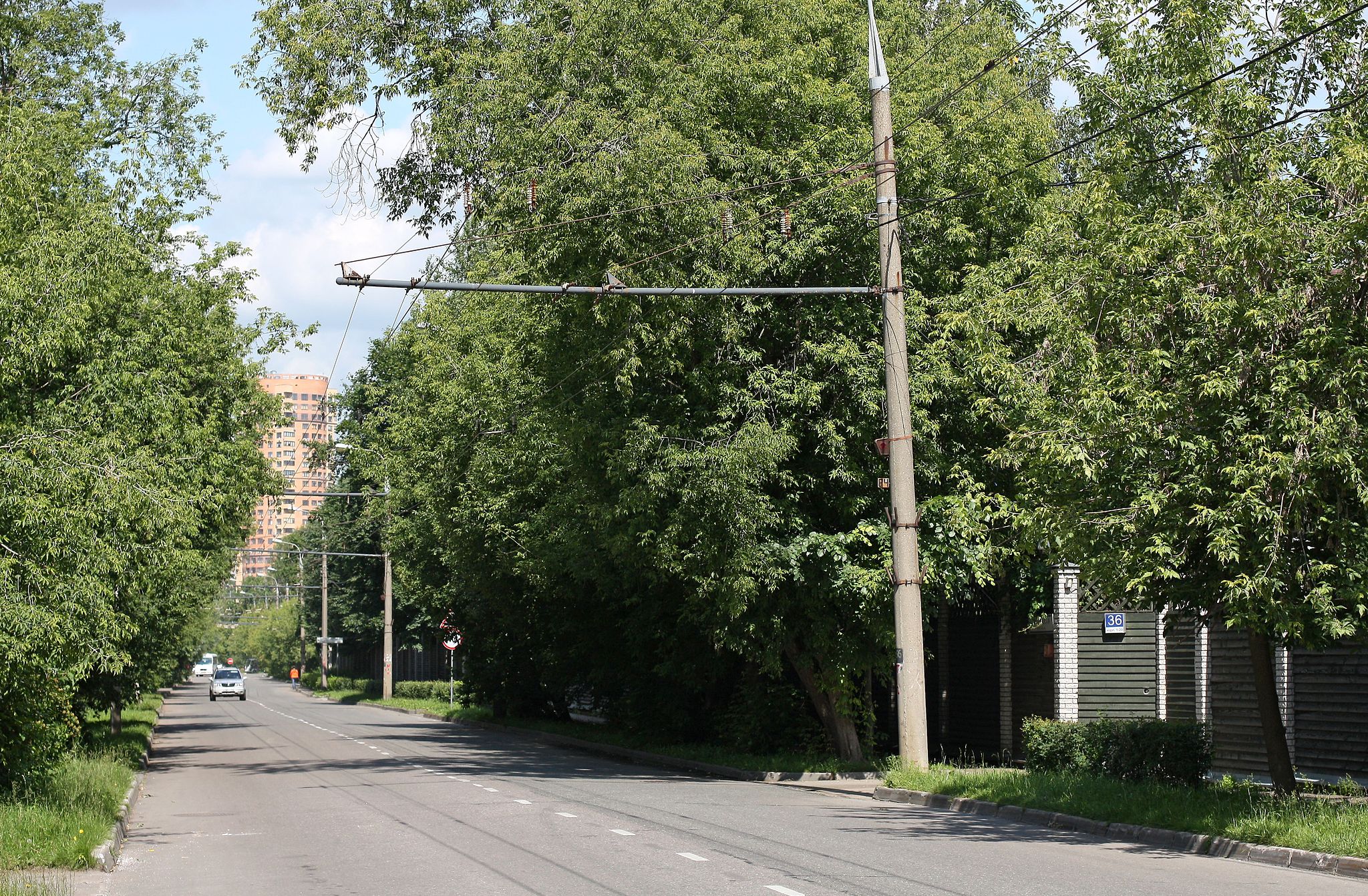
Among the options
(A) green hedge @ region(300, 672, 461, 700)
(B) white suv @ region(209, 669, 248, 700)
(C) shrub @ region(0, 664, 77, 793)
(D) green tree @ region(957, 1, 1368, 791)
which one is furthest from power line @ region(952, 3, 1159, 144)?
(B) white suv @ region(209, 669, 248, 700)

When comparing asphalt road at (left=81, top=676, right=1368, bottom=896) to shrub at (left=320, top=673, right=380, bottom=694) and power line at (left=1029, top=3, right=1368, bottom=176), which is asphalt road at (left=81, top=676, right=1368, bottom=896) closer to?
power line at (left=1029, top=3, right=1368, bottom=176)

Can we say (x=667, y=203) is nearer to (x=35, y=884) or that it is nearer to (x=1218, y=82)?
(x=1218, y=82)

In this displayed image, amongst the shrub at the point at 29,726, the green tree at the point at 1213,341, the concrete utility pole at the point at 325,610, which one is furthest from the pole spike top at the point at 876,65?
the concrete utility pole at the point at 325,610

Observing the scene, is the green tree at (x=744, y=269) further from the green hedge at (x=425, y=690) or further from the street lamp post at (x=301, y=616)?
the street lamp post at (x=301, y=616)

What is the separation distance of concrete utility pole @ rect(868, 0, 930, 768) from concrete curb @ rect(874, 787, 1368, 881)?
1116 mm

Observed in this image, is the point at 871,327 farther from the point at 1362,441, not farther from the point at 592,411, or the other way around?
the point at 1362,441

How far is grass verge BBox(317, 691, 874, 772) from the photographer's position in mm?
22938

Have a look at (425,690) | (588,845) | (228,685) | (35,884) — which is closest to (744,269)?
(588,845)

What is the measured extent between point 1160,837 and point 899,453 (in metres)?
6.58

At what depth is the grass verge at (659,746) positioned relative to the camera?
22.9 m

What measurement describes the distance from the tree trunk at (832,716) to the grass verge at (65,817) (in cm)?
1071

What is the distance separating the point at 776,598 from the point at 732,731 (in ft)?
20.2

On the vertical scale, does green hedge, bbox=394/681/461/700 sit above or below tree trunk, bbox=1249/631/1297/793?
below

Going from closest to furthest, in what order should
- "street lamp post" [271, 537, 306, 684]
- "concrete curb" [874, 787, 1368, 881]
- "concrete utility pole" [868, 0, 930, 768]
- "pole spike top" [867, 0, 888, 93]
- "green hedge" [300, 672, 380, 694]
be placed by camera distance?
1. "concrete curb" [874, 787, 1368, 881]
2. "concrete utility pole" [868, 0, 930, 768]
3. "pole spike top" [867, 0, 888, 93]
4. "green hedge" [300, 672, 380, 694]
5. "street lamp post" [271, 537, 306, 684]
